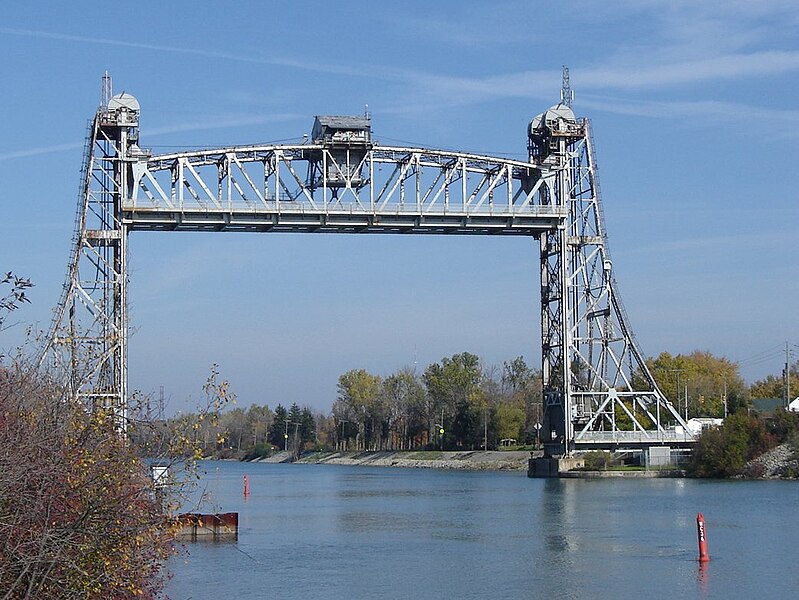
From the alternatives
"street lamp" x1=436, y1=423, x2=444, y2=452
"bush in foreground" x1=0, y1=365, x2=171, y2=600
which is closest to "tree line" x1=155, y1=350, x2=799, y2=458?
"street lamp" x1=436, y1=423, x2=444, y2=452

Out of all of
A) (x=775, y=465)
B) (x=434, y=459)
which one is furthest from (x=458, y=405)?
(x=775, y=465)

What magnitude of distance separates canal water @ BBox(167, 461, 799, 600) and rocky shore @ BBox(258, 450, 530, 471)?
147ft

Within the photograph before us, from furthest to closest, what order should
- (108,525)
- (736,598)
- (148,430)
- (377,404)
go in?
(377,404)
(736,598)
(148,430)
(108,525)

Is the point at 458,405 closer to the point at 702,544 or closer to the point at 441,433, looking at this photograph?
the point at 441,433

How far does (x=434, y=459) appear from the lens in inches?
4651

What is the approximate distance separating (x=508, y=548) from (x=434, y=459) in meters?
83.5

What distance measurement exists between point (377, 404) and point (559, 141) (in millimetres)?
81081

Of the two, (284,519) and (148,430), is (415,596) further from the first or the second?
(284,519)

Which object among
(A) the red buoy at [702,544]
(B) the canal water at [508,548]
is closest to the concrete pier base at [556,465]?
(B) the canal water at [508,548]

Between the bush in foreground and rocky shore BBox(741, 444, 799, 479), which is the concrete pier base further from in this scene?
the bush in foreground

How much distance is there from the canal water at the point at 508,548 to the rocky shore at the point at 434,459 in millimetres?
44866

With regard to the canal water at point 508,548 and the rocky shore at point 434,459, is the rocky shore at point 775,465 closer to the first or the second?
the canal water at point 508,548

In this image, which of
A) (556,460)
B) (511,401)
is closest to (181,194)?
(556,460)

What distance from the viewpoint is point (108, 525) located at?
1295 centimetres
